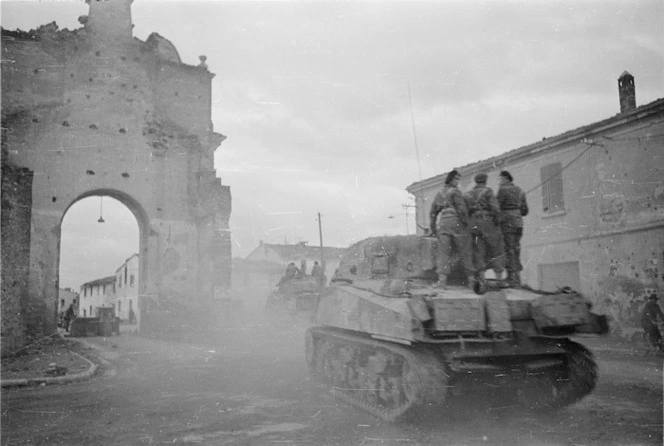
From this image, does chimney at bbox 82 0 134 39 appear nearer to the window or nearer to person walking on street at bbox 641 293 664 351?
the window

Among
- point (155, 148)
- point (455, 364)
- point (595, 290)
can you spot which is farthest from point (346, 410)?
point (155, 148)

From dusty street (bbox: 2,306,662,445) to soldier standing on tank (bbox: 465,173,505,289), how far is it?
1958mm

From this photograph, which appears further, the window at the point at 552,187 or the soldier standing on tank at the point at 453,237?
the window at the point at 552,187

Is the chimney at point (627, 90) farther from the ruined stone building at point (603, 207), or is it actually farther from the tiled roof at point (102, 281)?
the tiled roof at point (102, 281)

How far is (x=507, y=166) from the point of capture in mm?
20031

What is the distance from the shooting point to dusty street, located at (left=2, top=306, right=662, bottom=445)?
5836 mm

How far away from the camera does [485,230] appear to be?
25.3ft

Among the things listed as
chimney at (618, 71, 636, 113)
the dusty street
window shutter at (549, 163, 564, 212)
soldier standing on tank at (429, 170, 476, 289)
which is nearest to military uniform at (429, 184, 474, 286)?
soldier standing on tank at (429, 170, 476, 289)

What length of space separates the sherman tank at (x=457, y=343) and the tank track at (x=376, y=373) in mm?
13

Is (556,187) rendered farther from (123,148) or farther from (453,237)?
(123,148)

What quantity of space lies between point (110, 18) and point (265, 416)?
16.9 meters

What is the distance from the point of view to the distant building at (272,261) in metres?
51.7

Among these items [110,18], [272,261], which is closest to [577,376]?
[110,18]

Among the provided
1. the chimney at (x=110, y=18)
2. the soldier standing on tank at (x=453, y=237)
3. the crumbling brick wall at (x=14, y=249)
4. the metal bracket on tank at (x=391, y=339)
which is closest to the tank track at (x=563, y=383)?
the soldier standing on tank at (x=453, y=237)
